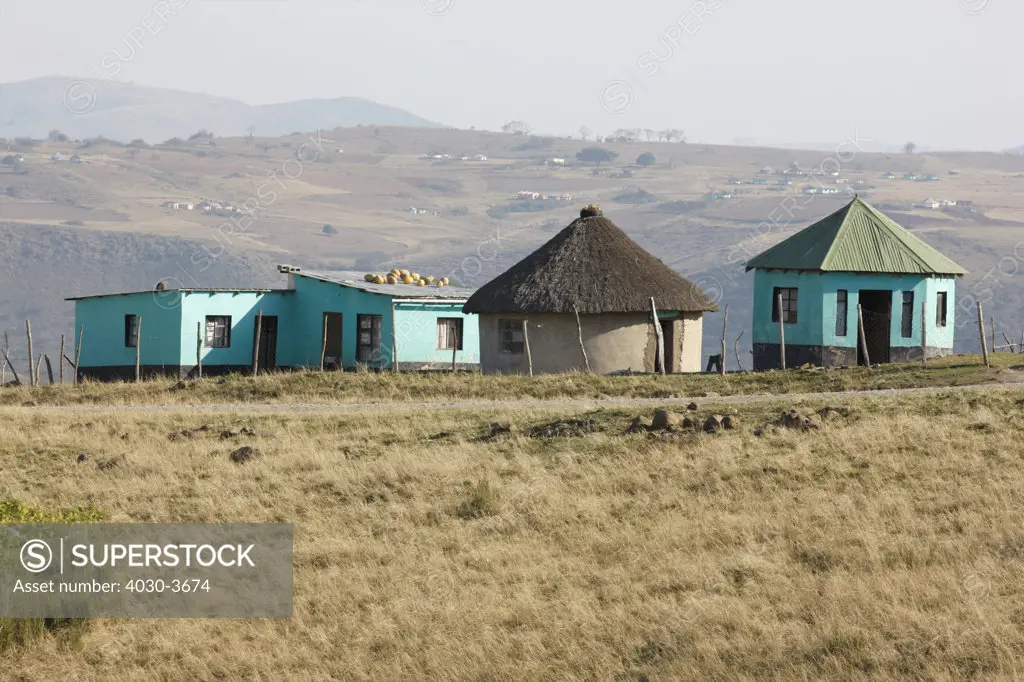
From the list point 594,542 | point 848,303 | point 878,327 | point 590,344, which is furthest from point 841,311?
point 594,542

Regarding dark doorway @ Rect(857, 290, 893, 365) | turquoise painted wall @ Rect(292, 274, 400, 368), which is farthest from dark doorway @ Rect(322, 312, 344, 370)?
dark doorway @ Rect(857, 290, 893, 365)

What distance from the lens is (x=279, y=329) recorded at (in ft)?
148

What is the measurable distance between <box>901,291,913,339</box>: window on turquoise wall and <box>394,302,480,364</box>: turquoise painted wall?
42.6 feet

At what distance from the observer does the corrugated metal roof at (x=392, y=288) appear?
141 ft

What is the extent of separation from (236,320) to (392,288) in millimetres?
5072

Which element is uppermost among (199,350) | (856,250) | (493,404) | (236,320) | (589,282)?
(856,250)

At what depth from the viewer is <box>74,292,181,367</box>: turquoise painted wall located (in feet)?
139

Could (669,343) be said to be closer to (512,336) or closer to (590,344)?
(590,344)

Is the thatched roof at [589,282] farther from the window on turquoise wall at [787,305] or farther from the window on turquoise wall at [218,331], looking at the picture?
the window on turquoise wall at [218,331]

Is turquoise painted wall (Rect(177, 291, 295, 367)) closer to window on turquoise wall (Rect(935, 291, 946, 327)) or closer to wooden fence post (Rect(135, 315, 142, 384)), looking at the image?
wooden fence post (Rect(135, 315, 142, 384))

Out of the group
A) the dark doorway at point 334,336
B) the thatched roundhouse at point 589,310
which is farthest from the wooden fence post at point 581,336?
the dark doorway at point 334,336

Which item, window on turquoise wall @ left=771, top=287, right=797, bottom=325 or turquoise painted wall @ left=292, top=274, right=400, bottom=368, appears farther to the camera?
turquoise painted wall @ left=292, top=274, right=400, bottom=368

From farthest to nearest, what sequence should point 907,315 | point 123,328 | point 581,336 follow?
point 123,328 < point 907,315 < point 581,336

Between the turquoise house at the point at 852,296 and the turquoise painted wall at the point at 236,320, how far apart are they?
15608mm
